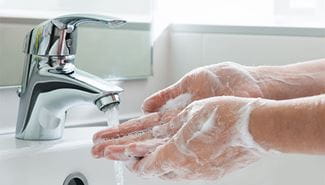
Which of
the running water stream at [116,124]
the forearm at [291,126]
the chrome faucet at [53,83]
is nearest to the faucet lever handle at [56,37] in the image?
the chrome faucet at [53,83]

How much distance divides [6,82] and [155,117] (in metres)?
0.31

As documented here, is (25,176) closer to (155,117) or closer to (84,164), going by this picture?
(84,164)

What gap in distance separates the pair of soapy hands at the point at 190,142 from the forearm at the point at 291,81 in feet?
0.45

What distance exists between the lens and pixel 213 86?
81 centimetres

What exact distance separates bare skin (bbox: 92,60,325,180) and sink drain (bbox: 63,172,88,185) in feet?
0.58

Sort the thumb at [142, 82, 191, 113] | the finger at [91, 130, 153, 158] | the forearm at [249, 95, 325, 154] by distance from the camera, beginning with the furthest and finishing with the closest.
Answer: the thumb at [142, 82, 191, 113]
the finger at [91, 130, 153, 158]
the forearm at [249, 95, 325, 154]

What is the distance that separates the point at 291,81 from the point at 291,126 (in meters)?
0.22

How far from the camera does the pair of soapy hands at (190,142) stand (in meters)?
0.65

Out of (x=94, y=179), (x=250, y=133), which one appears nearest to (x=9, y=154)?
(x=94, y=179)

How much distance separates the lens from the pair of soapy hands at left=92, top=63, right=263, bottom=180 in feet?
2.13

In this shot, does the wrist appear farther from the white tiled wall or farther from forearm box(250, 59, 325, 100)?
the white tiled wall

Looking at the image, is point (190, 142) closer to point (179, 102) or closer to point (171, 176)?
point (171, 176)

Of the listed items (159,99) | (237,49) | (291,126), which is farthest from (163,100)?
(237,49)

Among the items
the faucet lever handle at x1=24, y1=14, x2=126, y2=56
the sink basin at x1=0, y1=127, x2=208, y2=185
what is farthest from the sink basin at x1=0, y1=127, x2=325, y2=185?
the faucet lever handle at x1=24, y1=14, x2=126, y2=56
